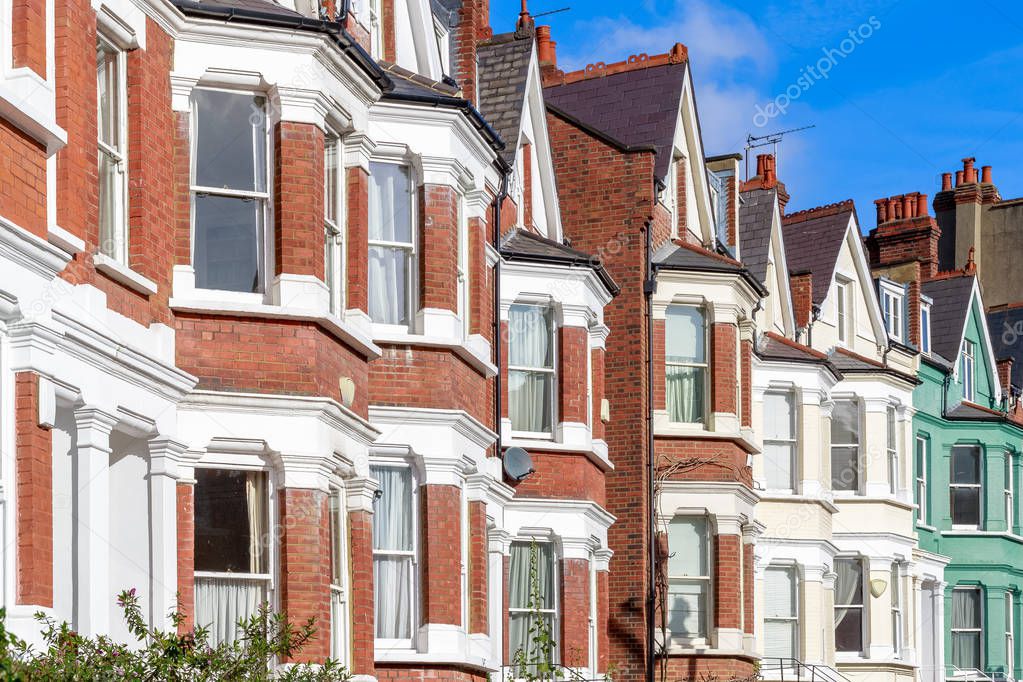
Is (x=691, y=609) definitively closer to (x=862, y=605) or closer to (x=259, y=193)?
(x=862, y=605)

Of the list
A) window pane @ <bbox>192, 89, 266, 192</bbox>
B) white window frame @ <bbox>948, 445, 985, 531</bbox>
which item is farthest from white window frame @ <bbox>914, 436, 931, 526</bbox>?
window pane @ <bbox>192, 89, 266, 192</bbox>

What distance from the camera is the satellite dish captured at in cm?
2241

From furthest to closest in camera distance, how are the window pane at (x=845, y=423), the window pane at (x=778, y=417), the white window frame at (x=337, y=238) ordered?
the window pane at (x=845, y=423)
the window pane at (x=778, y=417)
the white window frame at (x=337, y=238)

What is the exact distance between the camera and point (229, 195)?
16.4 metres

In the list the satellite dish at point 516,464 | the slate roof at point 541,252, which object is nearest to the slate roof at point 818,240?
the slate roof at point 541,252

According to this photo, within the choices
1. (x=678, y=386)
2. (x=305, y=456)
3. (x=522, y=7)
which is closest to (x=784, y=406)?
(x=678, y=386)

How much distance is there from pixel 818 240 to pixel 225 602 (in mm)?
23725

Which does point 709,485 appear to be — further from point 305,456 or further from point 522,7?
point 305,456

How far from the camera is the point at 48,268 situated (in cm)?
1301

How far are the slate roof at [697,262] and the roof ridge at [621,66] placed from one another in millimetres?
3211

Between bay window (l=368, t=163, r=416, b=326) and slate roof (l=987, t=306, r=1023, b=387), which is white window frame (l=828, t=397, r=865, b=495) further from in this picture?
bay window (l=368, t=163, r=416, b=326)

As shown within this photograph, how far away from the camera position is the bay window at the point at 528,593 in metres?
23.4

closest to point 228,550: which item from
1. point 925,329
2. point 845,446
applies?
point 845,446

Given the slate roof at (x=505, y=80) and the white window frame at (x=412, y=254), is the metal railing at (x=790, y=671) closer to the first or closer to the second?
the slate roof at (x=505, y=80)
